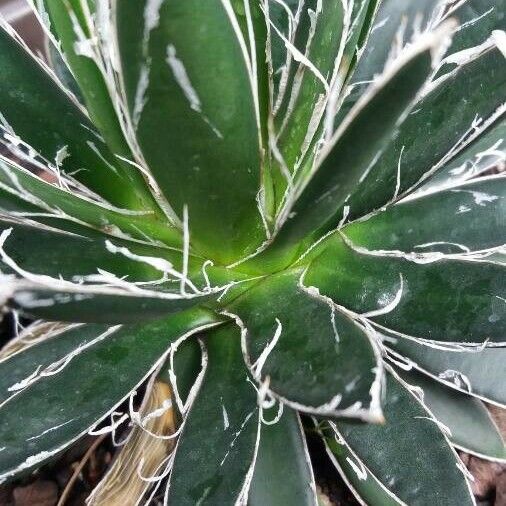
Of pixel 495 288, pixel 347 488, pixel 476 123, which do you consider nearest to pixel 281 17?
pixel 476 123

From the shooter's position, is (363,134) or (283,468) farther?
(283,468)

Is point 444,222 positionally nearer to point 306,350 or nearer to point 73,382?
point 306,350

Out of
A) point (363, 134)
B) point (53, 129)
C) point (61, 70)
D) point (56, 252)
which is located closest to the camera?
point (363, 134)

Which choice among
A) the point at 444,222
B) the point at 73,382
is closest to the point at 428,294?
the point at 444,222

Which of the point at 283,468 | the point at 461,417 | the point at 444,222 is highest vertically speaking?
the point at 444,222

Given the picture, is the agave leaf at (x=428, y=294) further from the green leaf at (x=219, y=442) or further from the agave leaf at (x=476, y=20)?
the agave leaf at (x=476, y=20)
